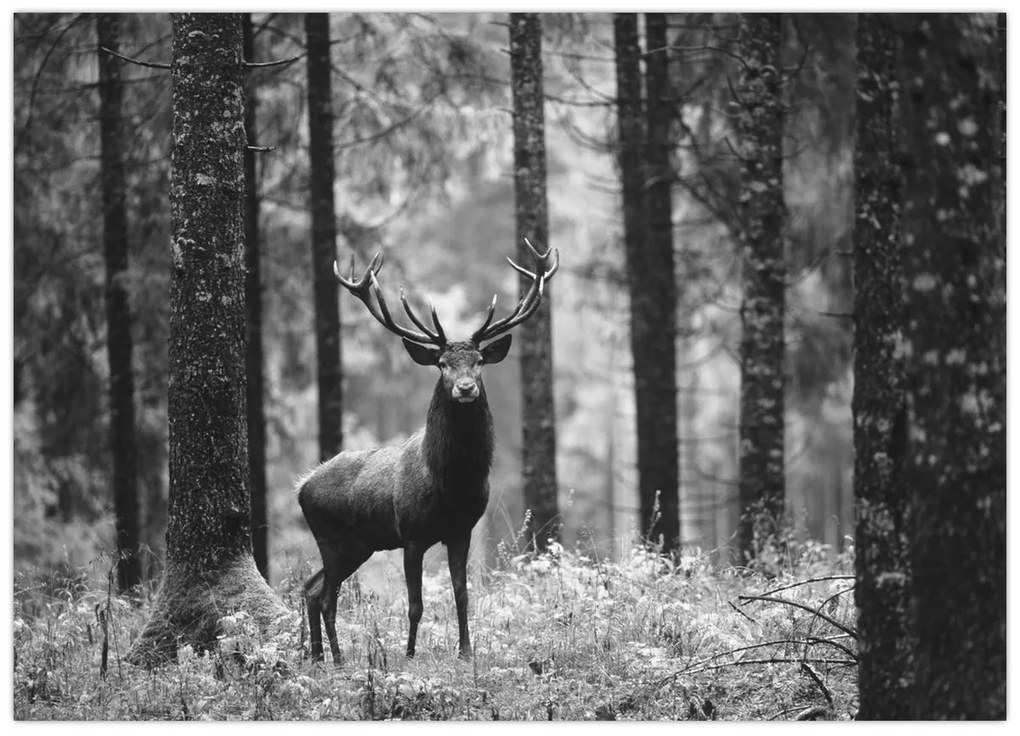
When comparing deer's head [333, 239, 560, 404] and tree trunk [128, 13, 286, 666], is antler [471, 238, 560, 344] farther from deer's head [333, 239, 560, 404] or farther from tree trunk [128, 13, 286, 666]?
tree trunk [128, 13, 286, 666]

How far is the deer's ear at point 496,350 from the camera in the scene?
7.94 m

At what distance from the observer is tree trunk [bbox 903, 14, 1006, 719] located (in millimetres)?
5402

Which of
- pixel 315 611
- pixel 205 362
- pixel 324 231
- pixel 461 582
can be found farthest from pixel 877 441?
pixel 324 231

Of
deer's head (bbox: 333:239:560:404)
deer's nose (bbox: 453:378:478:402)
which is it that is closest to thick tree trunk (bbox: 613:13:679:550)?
deer's head (bbox: 333:239:560:404)

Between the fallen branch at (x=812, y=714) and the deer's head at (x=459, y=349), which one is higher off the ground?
the deer's head at (x=459, y=349)

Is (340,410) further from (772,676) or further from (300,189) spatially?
(772,676)

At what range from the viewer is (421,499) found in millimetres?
8141

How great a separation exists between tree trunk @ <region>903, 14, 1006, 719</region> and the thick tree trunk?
8.21 meters

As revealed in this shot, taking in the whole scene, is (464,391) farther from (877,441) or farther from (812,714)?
(812,714)

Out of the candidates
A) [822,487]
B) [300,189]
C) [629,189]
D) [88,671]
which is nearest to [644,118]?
[629,189]

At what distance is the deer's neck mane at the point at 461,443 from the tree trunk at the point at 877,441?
2.71m

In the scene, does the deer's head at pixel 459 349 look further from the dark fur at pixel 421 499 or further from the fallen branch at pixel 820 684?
the fallen branch at pixel 820 684

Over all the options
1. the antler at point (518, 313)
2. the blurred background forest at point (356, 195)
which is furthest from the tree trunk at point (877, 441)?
the blurred background forest at point (356, 195)

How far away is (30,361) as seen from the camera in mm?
17172
